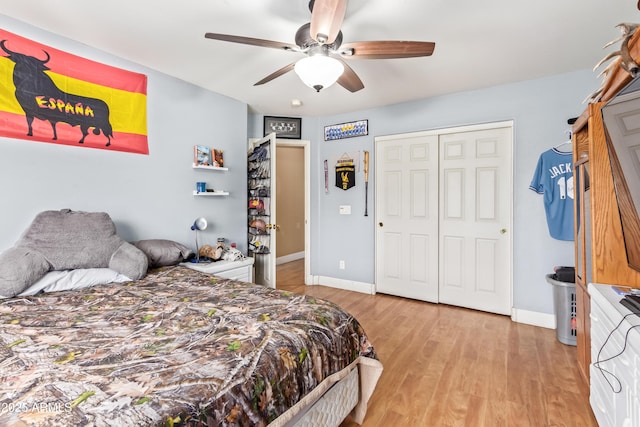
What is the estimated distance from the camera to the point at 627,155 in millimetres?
1365

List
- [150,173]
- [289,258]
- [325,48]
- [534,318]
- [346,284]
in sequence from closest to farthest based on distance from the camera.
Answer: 1. [325,48]
2. [150,173]
3. [534,318]
4. [346,284]
5. [289,258]

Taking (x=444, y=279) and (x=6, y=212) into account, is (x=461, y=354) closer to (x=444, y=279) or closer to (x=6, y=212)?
(x=444, y=279)

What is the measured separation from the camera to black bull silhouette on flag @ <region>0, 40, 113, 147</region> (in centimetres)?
207

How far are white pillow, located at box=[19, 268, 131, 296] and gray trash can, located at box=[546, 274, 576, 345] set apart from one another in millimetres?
3419

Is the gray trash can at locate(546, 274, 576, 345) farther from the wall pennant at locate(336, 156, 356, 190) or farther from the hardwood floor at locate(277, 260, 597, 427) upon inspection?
the wall pennant at locate(336, 156, 356, 190)

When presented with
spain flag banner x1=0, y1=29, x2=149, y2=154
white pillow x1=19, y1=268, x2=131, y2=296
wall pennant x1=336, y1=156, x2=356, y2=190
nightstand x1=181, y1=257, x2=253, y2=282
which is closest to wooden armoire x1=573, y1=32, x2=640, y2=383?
wall pennant x1=336, y1=156, x2=356, y2=190

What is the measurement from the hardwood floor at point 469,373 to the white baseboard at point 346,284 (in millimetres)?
679

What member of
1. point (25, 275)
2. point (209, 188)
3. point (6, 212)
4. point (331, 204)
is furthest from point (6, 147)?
point (331, 204)

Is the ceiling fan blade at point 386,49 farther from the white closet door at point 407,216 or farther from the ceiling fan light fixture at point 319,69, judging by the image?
the white closet door at point 407,216

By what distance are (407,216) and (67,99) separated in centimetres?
347

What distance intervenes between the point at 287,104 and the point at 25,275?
2.97 metres

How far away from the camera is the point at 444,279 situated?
357cm

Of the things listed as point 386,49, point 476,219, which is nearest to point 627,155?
point 386,49

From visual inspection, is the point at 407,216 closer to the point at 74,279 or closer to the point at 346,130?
the point at 346,130
